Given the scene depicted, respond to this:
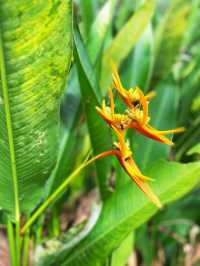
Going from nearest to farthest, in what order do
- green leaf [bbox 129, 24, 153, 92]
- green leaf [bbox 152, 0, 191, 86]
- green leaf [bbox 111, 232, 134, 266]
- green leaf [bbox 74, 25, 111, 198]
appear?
green leaf [bbox 74, 25, 111, 198] < green leaf [bbox 111, 232, 134, 266] < green leaf [bbox 129, 24, 153, 92] < green leaf [bbox 152, 0, 191, 86]

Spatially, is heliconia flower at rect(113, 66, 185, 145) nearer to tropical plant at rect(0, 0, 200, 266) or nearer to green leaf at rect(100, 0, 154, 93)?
tropical plant at rect(0, 0, 200, 266)

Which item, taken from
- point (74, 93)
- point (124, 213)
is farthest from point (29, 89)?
point (74, 93)

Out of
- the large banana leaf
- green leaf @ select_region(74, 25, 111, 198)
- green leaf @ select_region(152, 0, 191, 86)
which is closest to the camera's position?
the large banana leaf

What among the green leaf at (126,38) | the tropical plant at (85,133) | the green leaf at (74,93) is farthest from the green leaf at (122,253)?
the green leaf at (126,38)

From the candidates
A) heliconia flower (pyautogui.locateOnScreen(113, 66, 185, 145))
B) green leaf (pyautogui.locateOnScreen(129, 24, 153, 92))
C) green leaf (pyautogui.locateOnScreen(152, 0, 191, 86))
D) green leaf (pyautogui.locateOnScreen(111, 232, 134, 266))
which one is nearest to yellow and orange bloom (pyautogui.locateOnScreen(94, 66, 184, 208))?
heliconia flower (pyautogui.locateOnScreen(113, 66, 185, 145))

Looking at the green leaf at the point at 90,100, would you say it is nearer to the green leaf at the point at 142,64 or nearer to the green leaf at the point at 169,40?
the green leaf at the point at 142,64
